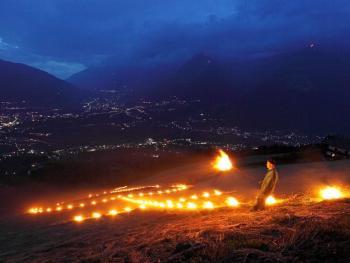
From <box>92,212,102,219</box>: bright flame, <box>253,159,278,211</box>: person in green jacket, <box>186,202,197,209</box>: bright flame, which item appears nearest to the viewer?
<box>253,159,278,211</box>: person in green jacket

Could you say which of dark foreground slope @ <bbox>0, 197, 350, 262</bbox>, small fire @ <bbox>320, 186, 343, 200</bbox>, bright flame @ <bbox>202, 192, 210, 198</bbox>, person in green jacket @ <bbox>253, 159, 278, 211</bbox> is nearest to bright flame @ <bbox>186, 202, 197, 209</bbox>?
bright flame @ <bbox>202, 192, 210, 198</bbox>

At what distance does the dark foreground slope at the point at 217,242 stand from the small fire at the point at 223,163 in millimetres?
15438

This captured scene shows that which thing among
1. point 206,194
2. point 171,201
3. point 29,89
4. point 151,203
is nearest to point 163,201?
point 171,201

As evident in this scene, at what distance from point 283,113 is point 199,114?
3225cm

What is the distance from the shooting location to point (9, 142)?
83375mm

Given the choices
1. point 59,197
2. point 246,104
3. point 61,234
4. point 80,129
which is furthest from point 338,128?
point 61,234

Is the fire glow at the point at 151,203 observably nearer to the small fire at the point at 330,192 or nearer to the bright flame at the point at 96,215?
the bright flame at the point at 96,215

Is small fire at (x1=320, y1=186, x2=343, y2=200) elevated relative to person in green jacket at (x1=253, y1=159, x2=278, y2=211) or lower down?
lower down

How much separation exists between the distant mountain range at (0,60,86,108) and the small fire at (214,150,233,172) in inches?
5316

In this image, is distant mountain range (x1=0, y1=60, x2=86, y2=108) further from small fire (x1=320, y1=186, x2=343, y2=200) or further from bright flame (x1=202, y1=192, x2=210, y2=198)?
small fire (x1=320, y1=186, x2=343, y2=200)

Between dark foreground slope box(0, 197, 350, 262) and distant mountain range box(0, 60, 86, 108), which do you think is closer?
dark foreground slope box(0, 197, 350, 262)

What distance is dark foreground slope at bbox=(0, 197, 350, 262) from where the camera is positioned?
22.1 ft

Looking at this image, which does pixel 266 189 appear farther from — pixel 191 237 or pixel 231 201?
pixel 191 237

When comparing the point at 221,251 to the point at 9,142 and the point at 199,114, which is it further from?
the point at 199,114
